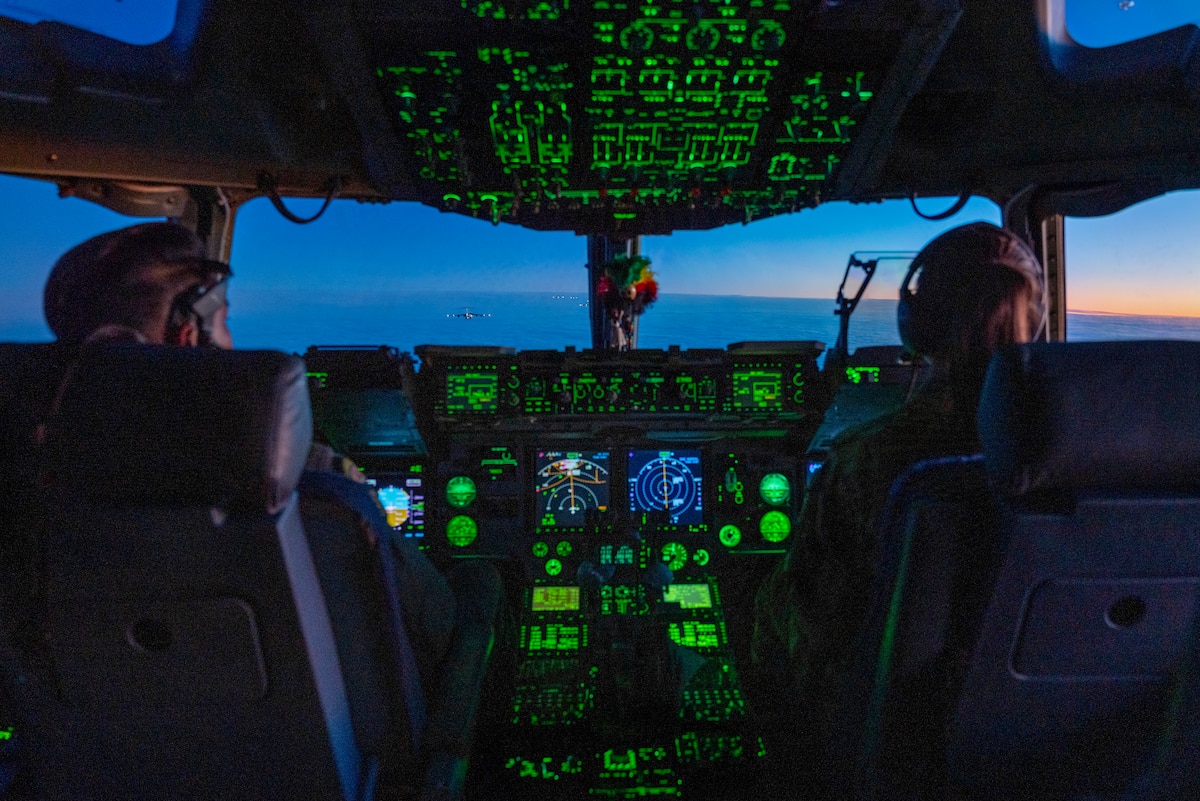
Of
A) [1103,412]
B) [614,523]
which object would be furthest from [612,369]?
[1103,412]

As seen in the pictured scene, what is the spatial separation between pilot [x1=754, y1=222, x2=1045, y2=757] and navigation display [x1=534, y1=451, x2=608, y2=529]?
50.0 inches

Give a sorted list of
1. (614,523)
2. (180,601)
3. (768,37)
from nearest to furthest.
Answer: (180,601) → (768,37) → (614,523)

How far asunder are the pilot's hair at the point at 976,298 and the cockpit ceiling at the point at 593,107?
29.4 inches

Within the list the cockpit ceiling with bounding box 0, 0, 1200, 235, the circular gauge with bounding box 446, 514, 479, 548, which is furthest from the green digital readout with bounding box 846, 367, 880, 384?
the circular gauge with bounding box 446, 514, 479, 548

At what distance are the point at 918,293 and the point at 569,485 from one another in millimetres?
1593

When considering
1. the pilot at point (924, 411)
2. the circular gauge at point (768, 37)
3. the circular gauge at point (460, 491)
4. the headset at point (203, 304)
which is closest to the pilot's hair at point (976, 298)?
the pilot at point (924, 411)

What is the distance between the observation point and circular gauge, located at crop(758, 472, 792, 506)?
2.81m

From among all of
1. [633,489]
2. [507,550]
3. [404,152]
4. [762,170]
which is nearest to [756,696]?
[633,489]

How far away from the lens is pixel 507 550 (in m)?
2.76

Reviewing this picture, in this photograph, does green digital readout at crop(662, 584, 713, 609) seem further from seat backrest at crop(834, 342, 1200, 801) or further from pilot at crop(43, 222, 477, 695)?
pilot at crop(43, 222, 477, 695)

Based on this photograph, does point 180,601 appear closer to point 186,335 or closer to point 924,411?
point 186,335

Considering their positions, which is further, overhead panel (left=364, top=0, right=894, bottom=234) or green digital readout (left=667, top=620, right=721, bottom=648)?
green digital readout (left=667, top=620, right=721, bottom=648)

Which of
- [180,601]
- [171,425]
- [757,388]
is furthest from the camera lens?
[757,388]

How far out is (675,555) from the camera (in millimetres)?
2719
